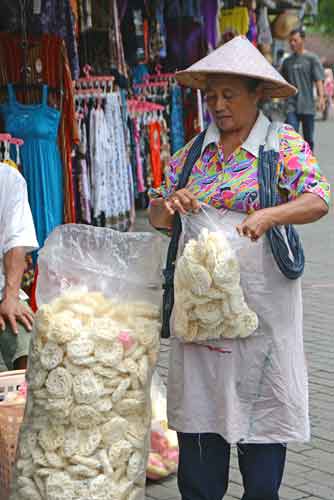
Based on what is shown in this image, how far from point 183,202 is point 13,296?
108 centimetres

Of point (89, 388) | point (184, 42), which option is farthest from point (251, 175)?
point (184, 42)

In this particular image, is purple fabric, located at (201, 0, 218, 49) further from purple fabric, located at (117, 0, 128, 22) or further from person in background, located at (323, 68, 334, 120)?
person in background, located at (323, 68, 334, 120)

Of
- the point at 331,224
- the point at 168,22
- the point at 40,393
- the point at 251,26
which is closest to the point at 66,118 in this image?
the point at 168,22

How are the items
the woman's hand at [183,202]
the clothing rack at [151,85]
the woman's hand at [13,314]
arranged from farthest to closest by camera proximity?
the clothing rack at [151,85] → the woman's hand at [13,314] → the woman's hand at [183,202]

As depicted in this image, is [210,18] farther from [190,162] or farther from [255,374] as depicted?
[255,374]

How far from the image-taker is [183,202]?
122 inches

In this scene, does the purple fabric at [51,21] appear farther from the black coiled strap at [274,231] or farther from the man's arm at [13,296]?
the black coiled strap at [274,231]

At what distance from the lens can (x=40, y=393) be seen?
308 cm

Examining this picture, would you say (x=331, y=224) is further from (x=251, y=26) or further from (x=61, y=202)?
(x=61, y=202)

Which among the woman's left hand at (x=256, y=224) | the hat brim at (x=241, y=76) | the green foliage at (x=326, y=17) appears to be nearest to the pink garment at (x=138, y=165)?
the hat brim at (x=241, y=76)

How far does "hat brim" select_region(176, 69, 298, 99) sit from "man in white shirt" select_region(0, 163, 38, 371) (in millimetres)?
913

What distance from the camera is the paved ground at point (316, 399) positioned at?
4.00m

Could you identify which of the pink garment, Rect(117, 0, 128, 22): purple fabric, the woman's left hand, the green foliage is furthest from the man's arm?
the green foliage

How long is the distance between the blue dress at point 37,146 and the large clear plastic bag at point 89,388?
325 centimetres
